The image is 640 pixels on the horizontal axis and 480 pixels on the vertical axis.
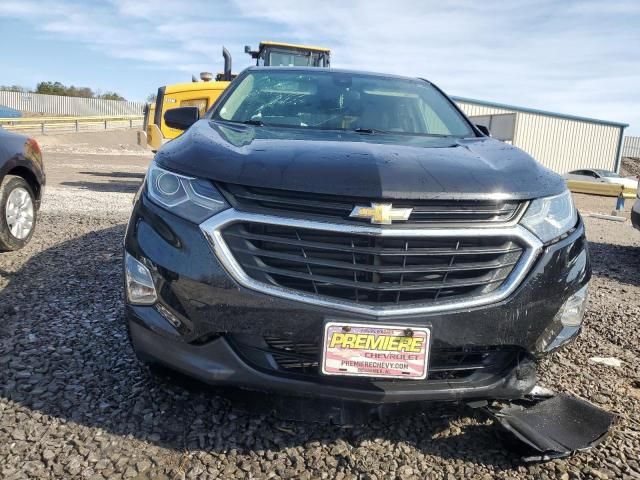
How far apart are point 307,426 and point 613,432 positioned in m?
1.40

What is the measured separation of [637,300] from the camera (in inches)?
181

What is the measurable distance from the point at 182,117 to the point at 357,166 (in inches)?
75.0

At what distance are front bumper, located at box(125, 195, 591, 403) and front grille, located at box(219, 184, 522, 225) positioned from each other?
224 mm

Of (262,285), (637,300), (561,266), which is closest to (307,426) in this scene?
(262,285)

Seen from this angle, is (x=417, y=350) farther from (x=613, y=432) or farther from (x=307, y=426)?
(x=613, y=432)

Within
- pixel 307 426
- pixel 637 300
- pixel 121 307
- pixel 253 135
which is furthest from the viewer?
pixel 637 300

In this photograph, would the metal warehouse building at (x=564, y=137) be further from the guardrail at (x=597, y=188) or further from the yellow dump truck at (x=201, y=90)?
the yellow dump truck at (x=201, y=90)

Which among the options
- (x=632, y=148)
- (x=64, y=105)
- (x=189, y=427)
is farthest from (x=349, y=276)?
(x=632, y=148)

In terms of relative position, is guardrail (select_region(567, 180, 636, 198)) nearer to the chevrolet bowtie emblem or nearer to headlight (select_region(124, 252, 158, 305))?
the chevrolet bowtie emblem

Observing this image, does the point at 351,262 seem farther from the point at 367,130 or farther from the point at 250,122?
the point at 250,122

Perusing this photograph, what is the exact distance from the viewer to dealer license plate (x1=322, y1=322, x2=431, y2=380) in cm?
187

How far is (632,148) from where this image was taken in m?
42.9

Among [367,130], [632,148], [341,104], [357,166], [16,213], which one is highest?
[632,148]

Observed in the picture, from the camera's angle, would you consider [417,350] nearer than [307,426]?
Yes
